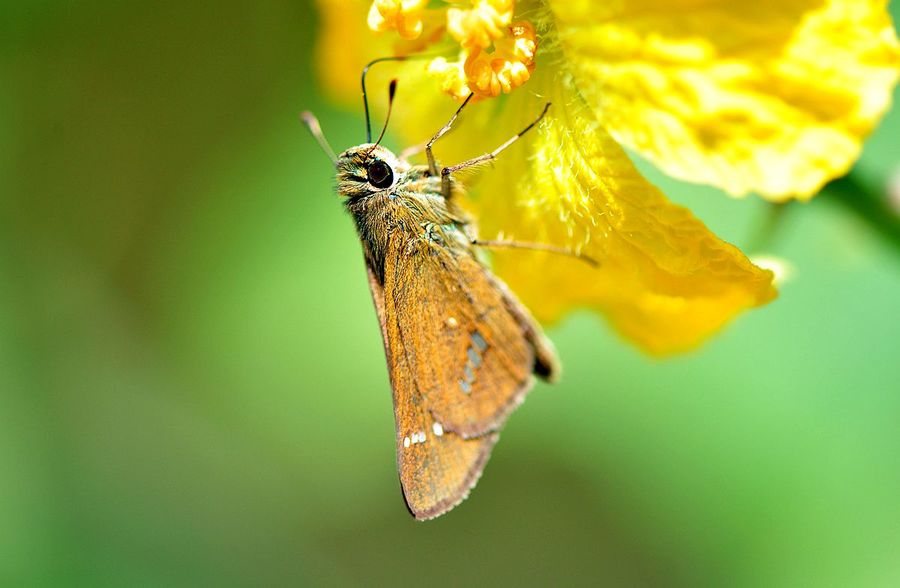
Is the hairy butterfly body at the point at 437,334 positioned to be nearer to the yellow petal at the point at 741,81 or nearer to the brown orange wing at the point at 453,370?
the brown orange wing at the point at 453,370

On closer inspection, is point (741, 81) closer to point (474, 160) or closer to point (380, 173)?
point (474, 160)

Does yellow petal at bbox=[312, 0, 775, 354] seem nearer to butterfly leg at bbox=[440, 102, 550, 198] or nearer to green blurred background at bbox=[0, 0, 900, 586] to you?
butterfly leg at bbox=[440, 102, 550, 198]

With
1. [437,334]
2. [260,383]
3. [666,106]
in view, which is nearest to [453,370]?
[437,334]

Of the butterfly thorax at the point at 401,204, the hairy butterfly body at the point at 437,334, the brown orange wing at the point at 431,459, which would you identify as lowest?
the brown orange wing at the point at 431,459

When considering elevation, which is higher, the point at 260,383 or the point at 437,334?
the point at 437,334

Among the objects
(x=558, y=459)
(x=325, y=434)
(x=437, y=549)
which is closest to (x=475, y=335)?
(x=558, y=459)

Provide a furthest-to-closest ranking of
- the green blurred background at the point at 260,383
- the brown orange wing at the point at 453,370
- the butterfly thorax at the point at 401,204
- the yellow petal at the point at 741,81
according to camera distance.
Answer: the green blurred background at the point at 260,383
the butterfly thorax at the point at 401,204
the brown orange wing at the point at 453,370
the yellow petal at the point at 741,81

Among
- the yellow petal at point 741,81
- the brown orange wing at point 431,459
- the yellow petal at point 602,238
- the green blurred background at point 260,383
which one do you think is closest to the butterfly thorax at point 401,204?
the yellow petal at point 602,238
